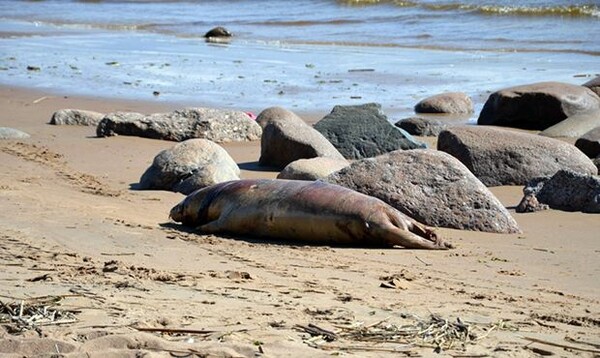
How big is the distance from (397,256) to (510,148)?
11.2 feet

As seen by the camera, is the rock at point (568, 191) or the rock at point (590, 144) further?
the rock at point (590, 144)

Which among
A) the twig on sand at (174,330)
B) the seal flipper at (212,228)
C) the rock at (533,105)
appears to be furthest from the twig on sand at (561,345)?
the rock at (533,105)

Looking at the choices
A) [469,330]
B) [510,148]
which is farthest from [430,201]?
[469,330]

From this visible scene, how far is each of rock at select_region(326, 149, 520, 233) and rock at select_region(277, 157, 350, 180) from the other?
0.82m

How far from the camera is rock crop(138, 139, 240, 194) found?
29.0ft

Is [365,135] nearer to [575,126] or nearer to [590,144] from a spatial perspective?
[590,144]

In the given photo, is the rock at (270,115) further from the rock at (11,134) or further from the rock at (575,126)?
the rock at (575,126)

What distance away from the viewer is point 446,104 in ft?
47.4

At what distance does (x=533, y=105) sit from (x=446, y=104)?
118cm

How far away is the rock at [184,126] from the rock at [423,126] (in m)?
1.81

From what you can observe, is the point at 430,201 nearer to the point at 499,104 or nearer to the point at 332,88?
the point at 499,104

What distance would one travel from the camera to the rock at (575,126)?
12137mm

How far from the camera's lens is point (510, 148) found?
31.9 feet

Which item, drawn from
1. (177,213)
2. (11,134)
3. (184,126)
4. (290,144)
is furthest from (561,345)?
(11,134)
